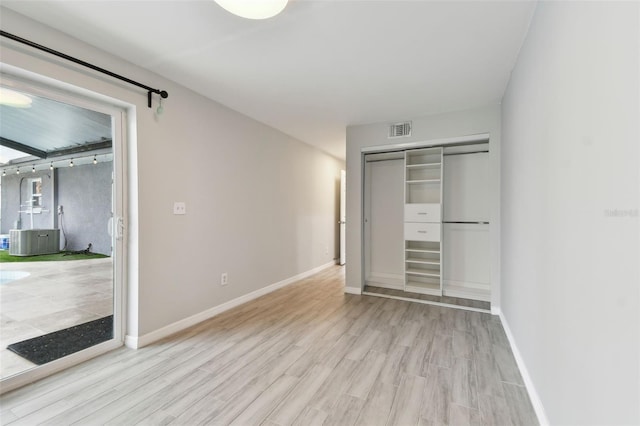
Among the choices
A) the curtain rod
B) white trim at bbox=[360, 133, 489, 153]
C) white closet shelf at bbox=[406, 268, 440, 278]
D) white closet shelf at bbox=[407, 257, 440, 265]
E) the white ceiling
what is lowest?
white closet shelf at bbox=[406, 268, 440, 278]

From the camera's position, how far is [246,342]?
2594 mm

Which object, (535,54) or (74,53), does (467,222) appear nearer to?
(535,54)

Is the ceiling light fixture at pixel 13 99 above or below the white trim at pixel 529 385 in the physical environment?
above

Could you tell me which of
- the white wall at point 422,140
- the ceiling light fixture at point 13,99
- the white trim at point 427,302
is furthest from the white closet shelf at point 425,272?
the ceiling light fixture at point 13,99

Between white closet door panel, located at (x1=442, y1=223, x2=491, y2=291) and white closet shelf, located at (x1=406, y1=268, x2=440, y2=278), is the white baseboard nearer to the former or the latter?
white closet shelf, located at (x1=406, y1=268, x2=440, y2=278)

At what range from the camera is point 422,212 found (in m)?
3.97

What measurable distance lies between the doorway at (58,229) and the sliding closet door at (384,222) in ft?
10.8

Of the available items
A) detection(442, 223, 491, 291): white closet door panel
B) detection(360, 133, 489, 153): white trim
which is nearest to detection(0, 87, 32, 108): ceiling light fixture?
detection(360, 133, 489, 153): white trim

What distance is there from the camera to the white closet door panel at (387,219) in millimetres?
4449

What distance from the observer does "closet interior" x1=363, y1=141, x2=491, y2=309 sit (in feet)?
12.7

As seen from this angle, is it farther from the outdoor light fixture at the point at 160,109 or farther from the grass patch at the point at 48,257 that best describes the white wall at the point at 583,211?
the grass patch at the point at 48,257

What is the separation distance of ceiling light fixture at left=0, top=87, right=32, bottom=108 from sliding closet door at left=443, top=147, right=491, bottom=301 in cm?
438

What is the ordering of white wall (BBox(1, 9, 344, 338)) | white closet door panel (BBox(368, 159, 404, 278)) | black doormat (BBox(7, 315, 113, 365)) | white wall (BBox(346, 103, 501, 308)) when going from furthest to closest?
1. white closet door panel (BBox(368, 159, 404, 278))
2. white wall (BBox(346, 103, 501, 308))
3. white wall (BBox(1, 9, 344, 338))
4. black doormat (BBox(7, 315, 113, 365))

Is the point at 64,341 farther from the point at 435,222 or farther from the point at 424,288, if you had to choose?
Result: the point at 435,222
